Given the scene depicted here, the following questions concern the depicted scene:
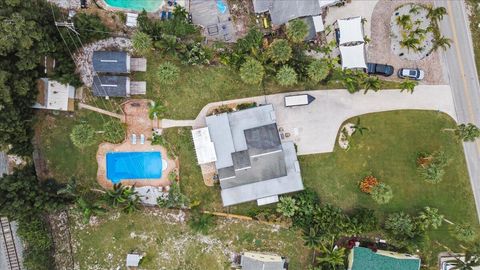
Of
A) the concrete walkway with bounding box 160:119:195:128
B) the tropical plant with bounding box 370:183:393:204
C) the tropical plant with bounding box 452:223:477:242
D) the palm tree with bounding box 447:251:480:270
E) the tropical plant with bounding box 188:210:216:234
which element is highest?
the concrete walkway with bounding box 160:119:195:128

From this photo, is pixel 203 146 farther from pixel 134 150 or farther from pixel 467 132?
pixel 467 132

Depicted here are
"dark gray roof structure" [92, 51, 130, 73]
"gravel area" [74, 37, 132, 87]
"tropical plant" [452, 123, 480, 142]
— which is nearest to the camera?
"tropical plant" [452, 123, 480, 142]

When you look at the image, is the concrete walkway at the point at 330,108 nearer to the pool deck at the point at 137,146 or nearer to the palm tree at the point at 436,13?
the palm tree at the point at 436,13

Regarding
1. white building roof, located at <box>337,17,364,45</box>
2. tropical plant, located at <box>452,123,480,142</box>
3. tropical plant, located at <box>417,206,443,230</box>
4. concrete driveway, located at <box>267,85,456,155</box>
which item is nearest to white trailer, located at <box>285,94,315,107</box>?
concrete driveway, located at <box>267,85,456,155</box>

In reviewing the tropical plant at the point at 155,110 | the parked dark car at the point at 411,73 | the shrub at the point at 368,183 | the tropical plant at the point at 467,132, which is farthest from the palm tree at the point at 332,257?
the tropical plant at the point at 155,110

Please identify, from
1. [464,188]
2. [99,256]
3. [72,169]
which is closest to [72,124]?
[72,169]

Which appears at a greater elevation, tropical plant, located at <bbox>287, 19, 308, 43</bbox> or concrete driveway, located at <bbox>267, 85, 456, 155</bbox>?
tropical plant, located at <bbox>287, 19, 308, 43</bbox>

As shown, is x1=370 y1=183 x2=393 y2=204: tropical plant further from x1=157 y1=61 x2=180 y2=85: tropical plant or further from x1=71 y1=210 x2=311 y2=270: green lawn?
x1=157 y1=61 x2=180 y2=85: tropical plant
